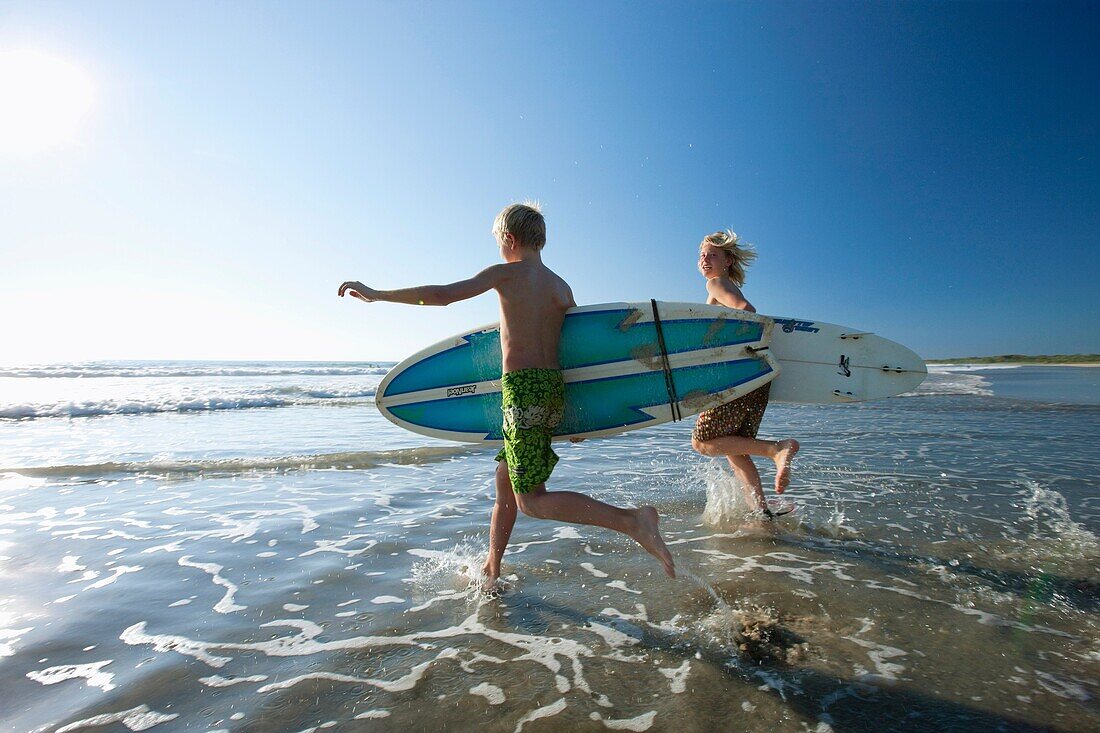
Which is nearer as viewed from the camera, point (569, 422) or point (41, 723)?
point (41, 723)

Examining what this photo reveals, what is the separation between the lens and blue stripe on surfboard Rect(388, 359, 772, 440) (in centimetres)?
356

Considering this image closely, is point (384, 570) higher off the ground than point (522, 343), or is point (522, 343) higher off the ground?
point (522, 343)

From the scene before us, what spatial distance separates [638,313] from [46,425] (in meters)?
11.1

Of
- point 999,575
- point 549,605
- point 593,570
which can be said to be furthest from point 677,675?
point 999,575

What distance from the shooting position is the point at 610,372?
3605 mm

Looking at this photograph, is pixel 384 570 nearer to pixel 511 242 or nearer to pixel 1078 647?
pixel 511 242

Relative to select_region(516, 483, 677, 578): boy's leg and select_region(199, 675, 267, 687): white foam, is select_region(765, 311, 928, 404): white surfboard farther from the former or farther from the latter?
select_region(199, 675, 267, 687): white foam

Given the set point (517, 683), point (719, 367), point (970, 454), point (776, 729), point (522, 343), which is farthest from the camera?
point (970, 454)

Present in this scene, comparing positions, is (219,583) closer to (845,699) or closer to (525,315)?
(525,315)

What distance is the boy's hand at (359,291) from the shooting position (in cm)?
286

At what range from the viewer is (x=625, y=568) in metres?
3.18

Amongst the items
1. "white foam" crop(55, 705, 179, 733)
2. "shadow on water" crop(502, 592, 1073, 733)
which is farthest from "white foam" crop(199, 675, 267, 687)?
"shadow on water" crop(502, 592, 1073, 733)

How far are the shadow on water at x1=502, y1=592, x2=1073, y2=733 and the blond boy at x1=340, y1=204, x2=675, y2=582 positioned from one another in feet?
1.68

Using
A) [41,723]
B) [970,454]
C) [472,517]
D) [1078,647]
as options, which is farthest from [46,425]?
[970,454]
